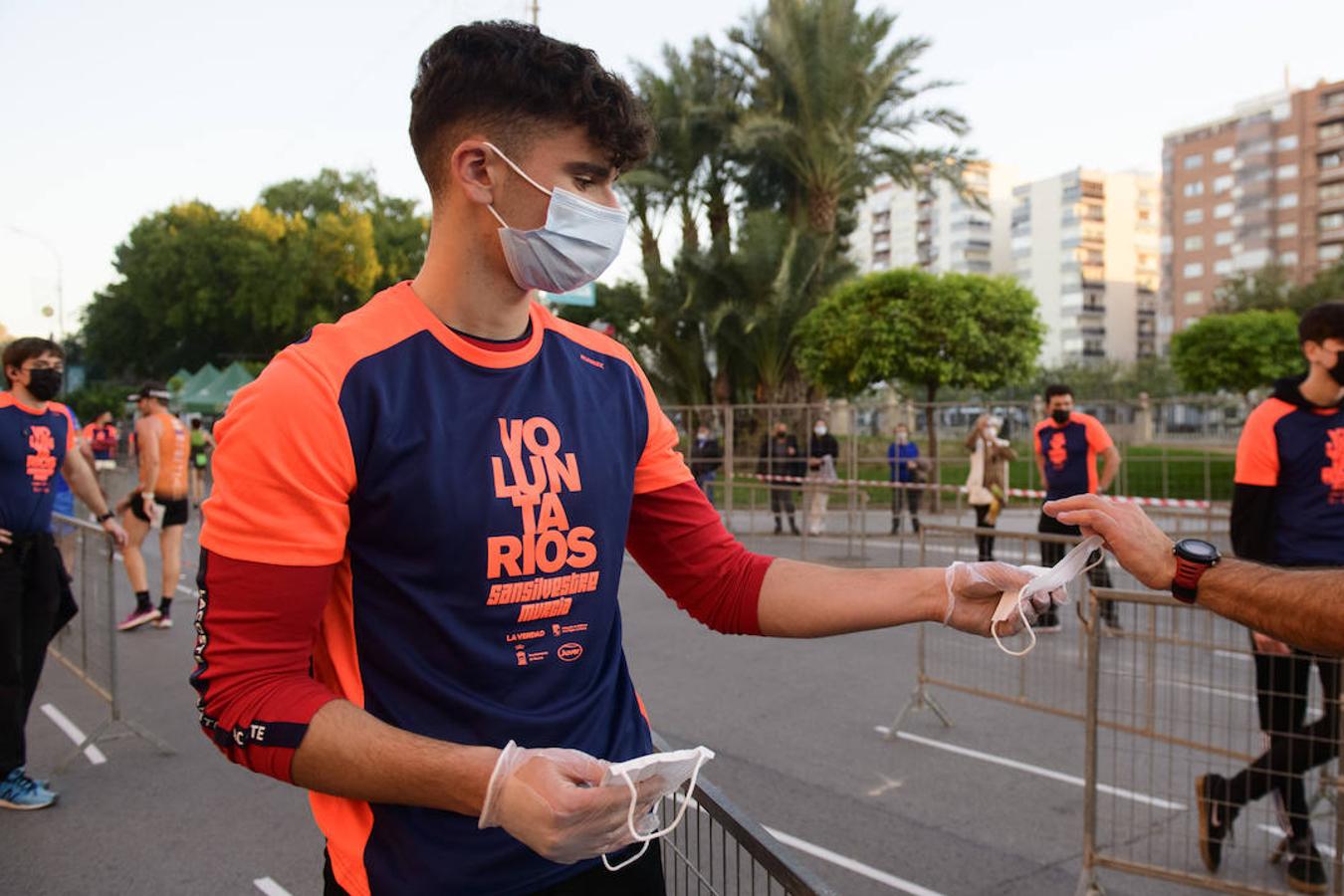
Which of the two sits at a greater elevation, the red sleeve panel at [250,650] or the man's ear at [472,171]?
the man's ear at [472,171]

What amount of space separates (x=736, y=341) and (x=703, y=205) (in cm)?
462

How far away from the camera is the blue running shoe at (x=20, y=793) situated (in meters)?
5.16

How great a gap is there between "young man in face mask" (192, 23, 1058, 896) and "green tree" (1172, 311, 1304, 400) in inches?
1360

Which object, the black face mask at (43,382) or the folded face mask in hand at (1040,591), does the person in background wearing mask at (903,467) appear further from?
the folded face mask in hand at (1040,591)

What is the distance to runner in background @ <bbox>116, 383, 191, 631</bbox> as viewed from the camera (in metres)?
9.48

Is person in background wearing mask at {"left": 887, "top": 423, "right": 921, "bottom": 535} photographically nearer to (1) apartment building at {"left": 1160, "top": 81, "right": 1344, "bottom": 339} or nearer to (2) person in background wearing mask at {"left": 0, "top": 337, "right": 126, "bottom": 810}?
(2) person in background wearing mask at {"left": 0, "top": 337, "right": 126, "bottom": 810}

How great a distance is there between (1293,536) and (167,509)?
9335 mm

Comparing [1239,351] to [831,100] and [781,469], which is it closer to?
[831,100]

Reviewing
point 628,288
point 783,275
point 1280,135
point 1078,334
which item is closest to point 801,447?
point 783,275

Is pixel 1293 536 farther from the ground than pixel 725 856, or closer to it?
farther from the ground

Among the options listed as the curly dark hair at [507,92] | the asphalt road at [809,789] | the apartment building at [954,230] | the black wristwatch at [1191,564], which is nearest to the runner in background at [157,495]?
the asphalt road at [809,789]

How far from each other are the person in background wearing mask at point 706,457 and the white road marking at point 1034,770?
1117 cm

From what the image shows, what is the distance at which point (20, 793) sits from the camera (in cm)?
517

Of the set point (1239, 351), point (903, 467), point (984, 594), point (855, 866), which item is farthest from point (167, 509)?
point (1239, 351)
